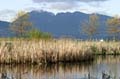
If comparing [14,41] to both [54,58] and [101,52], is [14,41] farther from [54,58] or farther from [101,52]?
[101,52]

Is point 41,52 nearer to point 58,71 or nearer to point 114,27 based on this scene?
point 58,71

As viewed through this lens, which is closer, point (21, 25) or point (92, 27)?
point (21, 25)

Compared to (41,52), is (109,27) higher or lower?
lower

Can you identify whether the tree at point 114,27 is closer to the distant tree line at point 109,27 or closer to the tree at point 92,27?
the distant tree line at point 109,27

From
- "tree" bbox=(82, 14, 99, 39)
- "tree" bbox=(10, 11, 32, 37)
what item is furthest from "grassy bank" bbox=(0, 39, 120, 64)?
"tree" bbox=(82, 14, 99, 39)

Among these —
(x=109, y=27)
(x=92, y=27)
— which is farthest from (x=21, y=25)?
(x=109, y=27)

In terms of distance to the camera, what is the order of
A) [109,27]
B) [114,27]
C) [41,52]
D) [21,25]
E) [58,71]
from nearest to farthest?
[58,71], [41,52], [21,25], [114,27], [109,27]

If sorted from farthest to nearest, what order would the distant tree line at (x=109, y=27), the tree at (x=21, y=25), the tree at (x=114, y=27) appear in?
the distant tree line at (x=109, y=27), the tree at (x=114, y=27), the tree at (x=21, y=25)

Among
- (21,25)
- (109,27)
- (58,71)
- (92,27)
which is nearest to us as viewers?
(58,71)

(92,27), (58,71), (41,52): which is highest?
(41,52)

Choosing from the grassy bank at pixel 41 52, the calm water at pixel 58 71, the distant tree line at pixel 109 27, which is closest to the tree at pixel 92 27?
the distant tree line at pixel 109 27

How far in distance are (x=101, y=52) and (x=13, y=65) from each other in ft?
58.8

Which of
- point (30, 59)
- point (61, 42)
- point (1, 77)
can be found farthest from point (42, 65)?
point (1, 77)

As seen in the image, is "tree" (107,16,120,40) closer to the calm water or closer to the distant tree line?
the distant tree line
